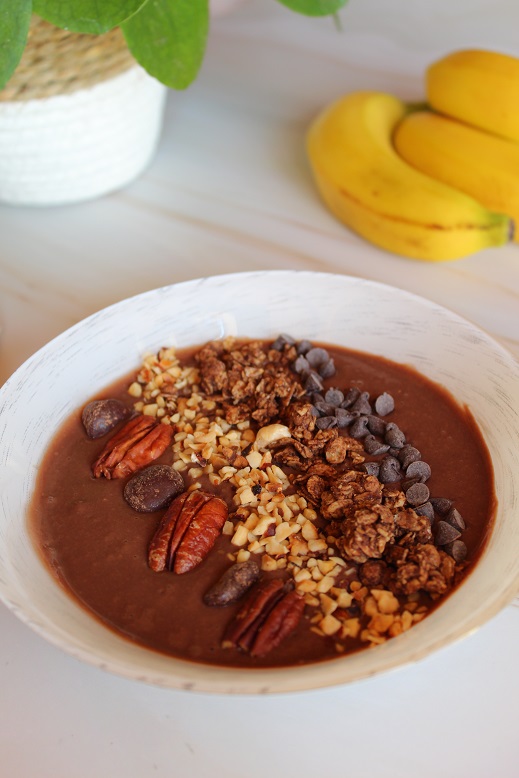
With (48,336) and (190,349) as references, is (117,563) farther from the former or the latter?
(48,336)

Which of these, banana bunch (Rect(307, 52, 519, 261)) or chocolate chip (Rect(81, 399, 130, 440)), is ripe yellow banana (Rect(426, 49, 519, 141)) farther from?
chocolate chip (Rect(81, 399, 130, 440))

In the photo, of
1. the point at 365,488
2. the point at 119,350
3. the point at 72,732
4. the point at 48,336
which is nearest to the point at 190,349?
the point at 119,350

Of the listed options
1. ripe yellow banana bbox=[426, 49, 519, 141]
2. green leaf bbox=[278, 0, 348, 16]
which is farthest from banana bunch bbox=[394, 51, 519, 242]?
green leaf bbox=[278, 0, 348, 16]

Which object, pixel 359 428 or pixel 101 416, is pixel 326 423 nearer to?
pixel 359 428

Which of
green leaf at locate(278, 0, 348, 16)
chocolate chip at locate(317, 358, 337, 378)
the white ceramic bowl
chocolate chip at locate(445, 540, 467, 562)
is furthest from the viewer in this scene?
green leaf at locate(278, 0, 348, 16)

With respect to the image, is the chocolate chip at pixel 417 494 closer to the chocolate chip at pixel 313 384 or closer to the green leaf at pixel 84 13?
the chocolate chip at pixel 313 384
